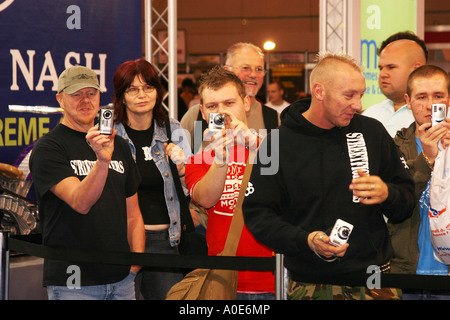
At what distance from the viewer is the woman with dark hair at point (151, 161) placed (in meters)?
3.68

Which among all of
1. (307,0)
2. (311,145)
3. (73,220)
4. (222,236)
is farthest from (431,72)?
(307,0)

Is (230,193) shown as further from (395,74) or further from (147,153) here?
(395,74)

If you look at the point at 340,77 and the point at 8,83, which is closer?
the point at 340,77

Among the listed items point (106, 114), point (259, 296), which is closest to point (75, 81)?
point (106, 114)

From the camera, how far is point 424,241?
3.27 meters

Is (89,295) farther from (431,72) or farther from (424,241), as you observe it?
(431,72)

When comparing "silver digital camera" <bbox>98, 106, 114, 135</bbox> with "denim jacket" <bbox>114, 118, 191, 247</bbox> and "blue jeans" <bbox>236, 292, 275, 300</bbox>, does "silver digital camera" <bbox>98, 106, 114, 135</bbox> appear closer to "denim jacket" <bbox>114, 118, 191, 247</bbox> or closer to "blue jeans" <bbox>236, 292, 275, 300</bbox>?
"denim jacket" <bbox>114, 118, 191, 247</bbox>

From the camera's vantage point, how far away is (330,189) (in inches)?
106

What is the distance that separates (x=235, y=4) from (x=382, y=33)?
11833mm

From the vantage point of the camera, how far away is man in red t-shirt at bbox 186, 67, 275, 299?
10.1 feet

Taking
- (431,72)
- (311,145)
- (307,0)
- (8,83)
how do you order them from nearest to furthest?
(311,145)
(431,72)
(8,83)
(307,0)

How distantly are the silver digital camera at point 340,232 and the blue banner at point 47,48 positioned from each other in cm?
354

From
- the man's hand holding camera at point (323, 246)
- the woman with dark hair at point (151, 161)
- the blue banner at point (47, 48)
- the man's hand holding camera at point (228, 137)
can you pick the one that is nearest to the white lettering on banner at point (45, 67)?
the blue banner at point (47, 48)
